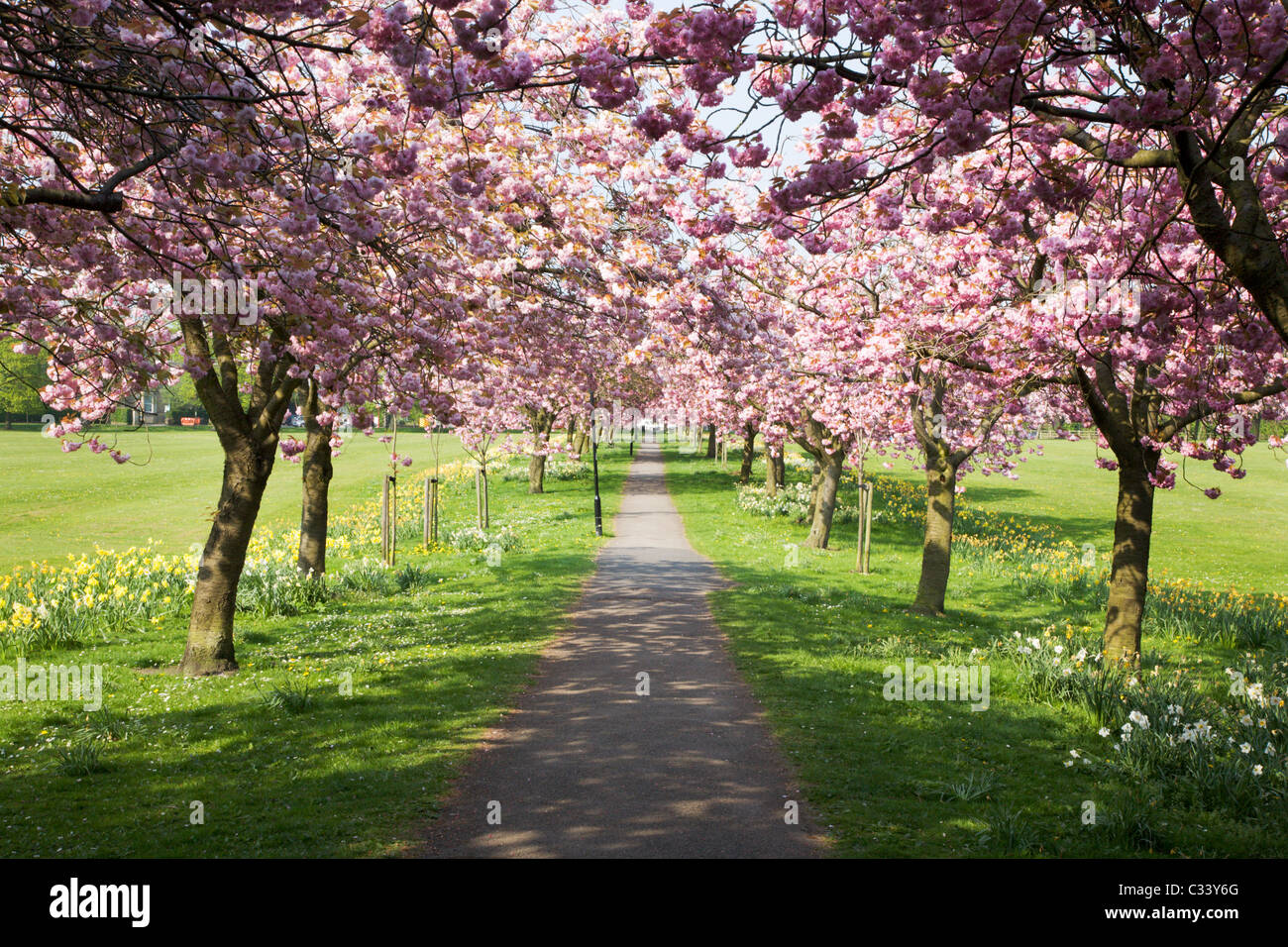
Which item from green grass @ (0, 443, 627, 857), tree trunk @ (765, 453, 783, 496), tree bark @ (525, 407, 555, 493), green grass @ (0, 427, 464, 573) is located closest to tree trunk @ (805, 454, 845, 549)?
tree trunk @ (765, 453, 783, 496)

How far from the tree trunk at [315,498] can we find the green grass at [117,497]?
6.38 feet

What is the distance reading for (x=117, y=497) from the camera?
108ft

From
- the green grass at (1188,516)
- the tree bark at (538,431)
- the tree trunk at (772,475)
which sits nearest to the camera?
the green grass at (1188,516)

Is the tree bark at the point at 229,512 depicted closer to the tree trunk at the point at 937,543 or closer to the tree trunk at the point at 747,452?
the tree trunk at the point at 937,543

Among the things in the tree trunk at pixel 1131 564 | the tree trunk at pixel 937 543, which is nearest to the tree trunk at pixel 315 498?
the tree trunk at pixel 937 543

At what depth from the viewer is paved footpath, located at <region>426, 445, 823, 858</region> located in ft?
18.4

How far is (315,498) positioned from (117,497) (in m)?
22.9

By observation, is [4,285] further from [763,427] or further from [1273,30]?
[763,427]

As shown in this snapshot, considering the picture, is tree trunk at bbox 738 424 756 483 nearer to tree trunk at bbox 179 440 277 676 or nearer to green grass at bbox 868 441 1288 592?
green grass at bbox 868 441 1288 592

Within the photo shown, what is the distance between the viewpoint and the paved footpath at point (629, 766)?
560 cm

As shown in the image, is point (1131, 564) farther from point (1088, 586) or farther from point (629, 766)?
point (1088, 586)

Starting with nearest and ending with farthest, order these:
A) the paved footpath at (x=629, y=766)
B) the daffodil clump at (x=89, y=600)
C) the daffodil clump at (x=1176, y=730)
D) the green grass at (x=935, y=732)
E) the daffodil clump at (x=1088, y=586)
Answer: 1. the paved footpath at (x=629, y=766)
2. the green grass at (x=935, y=732)
3. the daffodil clump at (x=1176, y=730)
4. the daffodil clump at (x=89, y=600)
5. the daffodil clump at (x=1088, y=586)

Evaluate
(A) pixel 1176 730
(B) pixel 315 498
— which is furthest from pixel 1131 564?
(B) pixel 315 498

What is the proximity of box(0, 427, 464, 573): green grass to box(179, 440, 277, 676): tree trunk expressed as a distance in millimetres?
1784
